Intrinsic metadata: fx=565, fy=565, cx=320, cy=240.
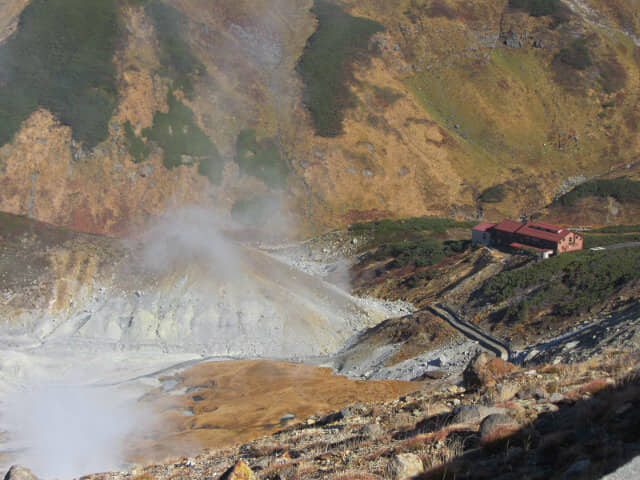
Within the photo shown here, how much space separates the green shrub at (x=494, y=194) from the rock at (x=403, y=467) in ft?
225

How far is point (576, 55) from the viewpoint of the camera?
9456cm

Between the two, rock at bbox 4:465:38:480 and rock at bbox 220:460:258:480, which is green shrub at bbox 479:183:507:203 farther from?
rock at bbox 220:460:258:480

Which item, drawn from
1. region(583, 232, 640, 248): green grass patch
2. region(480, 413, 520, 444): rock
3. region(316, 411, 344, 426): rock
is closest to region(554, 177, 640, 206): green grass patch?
region(583, 232, 640, 248): green grass patch

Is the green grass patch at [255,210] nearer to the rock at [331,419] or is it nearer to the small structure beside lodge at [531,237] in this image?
the small structure beside lodge at [531,237]

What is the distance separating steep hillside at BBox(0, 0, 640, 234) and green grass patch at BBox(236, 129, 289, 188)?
0.21m

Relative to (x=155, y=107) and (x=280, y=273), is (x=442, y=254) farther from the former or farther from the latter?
(x=155, y=107)

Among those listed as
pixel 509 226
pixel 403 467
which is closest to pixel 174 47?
pixel 509 226

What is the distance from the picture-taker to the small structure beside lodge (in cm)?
4950

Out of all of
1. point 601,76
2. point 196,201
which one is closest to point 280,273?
point 196,201

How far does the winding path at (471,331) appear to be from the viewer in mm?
32028

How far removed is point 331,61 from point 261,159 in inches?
912

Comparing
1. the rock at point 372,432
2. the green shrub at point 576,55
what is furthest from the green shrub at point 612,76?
the rock at point 372,432

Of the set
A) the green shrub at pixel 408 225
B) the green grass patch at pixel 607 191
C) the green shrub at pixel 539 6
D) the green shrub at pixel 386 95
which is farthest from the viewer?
the green shrub at pixel 539 6

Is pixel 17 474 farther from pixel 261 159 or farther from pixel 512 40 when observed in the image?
pixel 512 40
